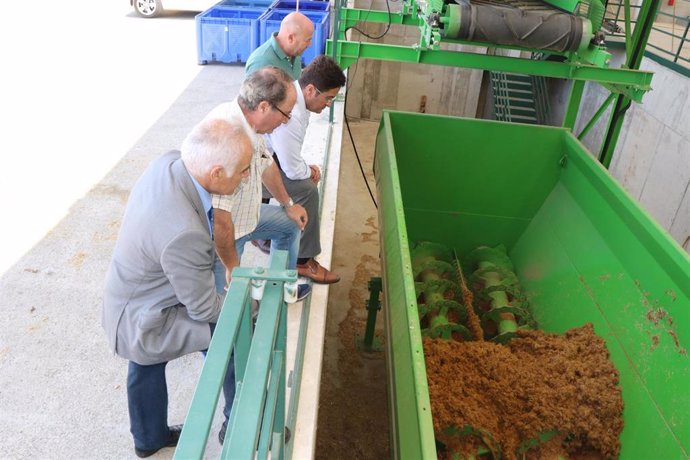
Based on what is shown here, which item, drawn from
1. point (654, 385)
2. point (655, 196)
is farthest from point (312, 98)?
point (655, 196)

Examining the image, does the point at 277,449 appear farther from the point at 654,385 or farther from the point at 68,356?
the point at 654,385

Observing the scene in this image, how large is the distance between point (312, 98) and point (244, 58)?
6604 mm

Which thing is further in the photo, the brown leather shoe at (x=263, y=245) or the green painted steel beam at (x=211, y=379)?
the brown leather shoe at (x=263, y=245)

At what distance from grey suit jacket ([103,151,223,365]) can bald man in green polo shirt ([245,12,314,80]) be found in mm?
1849

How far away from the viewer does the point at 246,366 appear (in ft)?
5.12

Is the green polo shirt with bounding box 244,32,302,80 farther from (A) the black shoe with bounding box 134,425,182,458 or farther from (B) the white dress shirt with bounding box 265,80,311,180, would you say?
(A) the black shoe with bounding box 134,425,182,458

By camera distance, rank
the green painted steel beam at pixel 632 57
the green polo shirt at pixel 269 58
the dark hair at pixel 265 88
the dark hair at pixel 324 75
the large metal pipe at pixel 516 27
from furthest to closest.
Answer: the green painted steel beam at pixel 632 57 → the large metal pipe at pixel 516 27 → the green polo shirt at pixel 269 58 → the dark hair at pixel 324 75 → the dark hair at pixel 265 88

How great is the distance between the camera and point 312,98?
323 cm

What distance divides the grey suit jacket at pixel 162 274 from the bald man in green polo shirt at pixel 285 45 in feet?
6.07

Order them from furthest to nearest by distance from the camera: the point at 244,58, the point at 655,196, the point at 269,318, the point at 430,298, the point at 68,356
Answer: the point at 244,58, the point at 655,196, the point at 430,298, the point at 68,356, the point at 269,318

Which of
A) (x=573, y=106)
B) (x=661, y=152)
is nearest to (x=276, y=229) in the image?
(x=573, y=106)

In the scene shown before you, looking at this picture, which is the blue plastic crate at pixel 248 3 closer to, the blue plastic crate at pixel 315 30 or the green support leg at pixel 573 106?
the blue plastic crate at pixel 315 30

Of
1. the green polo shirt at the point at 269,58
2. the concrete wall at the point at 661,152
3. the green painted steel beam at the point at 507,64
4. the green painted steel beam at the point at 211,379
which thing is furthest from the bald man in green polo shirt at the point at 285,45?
the concrete wall at the point at 661,152

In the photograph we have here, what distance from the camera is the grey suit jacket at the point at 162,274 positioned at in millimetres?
1952
